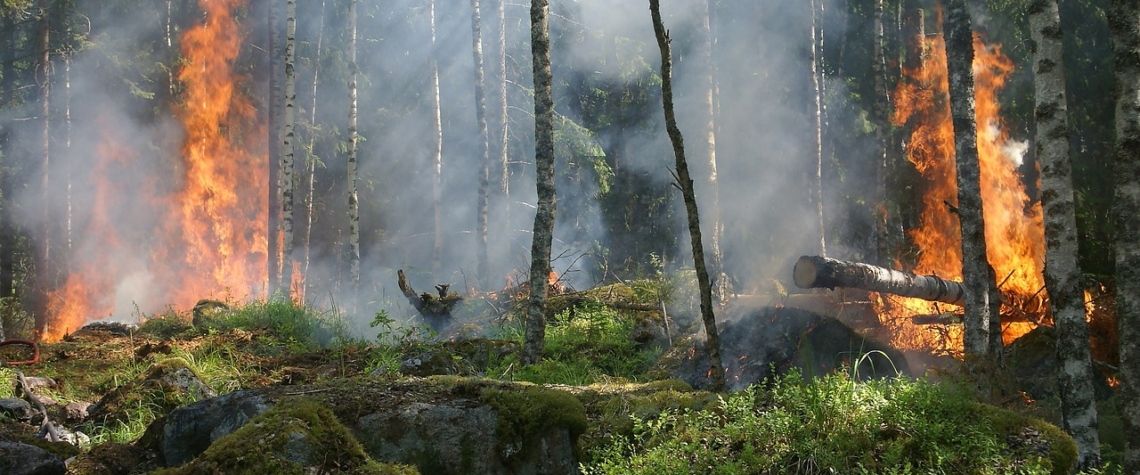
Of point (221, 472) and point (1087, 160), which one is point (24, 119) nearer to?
point (221, 472)

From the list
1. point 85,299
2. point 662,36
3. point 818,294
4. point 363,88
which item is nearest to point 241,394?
point 662,36

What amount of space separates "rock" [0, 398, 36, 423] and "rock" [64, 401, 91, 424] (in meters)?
0.29

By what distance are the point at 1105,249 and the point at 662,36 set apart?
999cm

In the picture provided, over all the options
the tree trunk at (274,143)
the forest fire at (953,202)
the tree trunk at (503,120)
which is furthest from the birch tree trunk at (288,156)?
the forest fire at (953,202)

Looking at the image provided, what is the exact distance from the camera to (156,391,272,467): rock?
14.1 ft

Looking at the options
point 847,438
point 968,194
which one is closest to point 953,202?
point 968,194

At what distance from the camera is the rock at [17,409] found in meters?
6.95

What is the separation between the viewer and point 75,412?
24.1 feet

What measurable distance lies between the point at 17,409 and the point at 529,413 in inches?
217

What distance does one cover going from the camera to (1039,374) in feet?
32.8

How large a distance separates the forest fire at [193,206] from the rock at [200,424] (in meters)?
20.2

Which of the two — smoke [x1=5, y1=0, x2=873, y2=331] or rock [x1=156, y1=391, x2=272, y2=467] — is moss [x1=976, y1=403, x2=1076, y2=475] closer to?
rock [x1=156, y1=391, x2=272, y2=467]

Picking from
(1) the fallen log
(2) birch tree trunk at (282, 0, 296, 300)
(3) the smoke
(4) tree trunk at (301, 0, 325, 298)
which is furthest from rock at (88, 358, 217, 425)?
(4) tree trunk at (301, 0, 325, 298)

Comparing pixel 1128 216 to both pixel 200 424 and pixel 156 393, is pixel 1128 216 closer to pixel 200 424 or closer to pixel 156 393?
pixel 200 424
